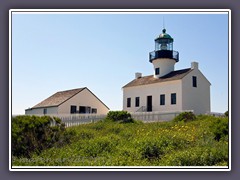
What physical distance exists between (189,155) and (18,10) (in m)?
4.23

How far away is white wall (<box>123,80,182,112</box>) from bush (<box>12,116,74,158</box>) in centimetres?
1031

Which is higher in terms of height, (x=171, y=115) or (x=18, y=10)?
(x=18, y=10)

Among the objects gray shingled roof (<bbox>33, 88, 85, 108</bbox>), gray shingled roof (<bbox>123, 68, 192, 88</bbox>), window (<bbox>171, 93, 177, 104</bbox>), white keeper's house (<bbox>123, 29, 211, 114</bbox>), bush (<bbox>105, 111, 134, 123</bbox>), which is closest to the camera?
gray shingled roof (<bbox>33, 88, 85, 108</bbox>)

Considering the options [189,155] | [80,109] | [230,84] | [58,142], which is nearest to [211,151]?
[189,155]

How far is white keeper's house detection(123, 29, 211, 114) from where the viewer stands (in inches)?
704

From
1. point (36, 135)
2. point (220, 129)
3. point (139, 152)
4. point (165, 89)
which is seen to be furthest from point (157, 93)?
point (139, 152)

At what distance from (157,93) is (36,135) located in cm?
1193

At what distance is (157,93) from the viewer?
1933 centimetres

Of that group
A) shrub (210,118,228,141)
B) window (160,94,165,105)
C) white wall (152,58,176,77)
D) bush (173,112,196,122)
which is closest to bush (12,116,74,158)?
shrub (210,118,228,141)

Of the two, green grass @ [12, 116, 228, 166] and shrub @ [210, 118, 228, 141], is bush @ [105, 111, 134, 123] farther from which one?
shrub @ [210, 118, 228, 141]

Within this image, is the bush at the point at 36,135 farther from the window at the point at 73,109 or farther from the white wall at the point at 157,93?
the white wall at the point at 157,93

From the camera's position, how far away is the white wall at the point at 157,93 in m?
18.3

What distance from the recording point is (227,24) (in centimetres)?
643
